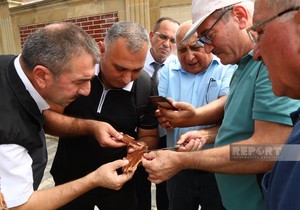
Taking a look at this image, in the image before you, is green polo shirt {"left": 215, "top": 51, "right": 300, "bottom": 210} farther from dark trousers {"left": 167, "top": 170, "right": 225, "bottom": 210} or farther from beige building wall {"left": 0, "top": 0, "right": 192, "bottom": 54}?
beige building wall {"left": 0, "top": 0, "right": 192, "bottom": 54}

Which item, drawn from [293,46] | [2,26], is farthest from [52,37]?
[2,26]

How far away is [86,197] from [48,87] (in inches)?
39.1

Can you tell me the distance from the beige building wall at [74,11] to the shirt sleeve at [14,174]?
358 cm

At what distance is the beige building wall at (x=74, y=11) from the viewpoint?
439 cm

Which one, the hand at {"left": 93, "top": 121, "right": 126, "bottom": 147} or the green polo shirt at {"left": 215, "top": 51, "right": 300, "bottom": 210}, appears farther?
the hand at {"left": 93, "top": 121, "right": 126, "bottom": 147}

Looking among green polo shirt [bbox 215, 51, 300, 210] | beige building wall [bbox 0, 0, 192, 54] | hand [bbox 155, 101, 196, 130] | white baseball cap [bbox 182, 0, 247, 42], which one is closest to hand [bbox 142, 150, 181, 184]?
green polo shirt [bbox 215, 51, 300, 210]

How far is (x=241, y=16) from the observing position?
153 centimetres

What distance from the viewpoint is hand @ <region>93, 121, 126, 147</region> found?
1.80 meters

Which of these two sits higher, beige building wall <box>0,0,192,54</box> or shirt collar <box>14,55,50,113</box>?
beige building wall <box>0,0,192,54</box>

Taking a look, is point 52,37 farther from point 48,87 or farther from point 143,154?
point 143,154

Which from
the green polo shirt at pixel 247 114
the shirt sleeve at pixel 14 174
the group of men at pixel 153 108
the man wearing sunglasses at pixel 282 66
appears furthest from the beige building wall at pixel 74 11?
the shirt sleeve at pixel 14 174

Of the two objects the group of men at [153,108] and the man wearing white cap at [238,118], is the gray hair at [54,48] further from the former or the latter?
the man wearing white cap at [238,118]

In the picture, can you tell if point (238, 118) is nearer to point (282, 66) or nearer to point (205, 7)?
point (282, 66)

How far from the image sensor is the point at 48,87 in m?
1.49
